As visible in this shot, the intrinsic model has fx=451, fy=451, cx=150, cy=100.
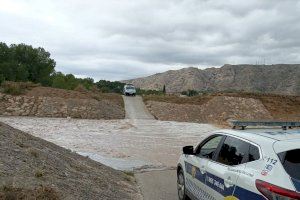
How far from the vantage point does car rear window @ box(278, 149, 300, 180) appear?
4.97m

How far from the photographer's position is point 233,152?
247 inches

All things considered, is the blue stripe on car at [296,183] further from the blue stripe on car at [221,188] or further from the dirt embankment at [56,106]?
the dirt embankment at [56,106]

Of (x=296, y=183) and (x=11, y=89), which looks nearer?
(x=296, y=183)

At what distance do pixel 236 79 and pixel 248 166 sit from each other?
141 metres

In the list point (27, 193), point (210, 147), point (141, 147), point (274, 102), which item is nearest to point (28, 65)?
point (274, 102)

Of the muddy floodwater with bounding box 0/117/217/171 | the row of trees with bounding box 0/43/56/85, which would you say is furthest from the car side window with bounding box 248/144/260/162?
the row of trees with bounding box 0/43/56/85

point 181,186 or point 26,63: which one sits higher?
point 26,63

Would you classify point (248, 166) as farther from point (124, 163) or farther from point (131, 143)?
point (131, 143)

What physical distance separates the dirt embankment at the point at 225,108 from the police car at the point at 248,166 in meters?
35.9

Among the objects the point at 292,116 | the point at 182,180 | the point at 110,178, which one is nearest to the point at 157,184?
the point at 110,178

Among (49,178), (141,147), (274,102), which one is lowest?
(141,147)

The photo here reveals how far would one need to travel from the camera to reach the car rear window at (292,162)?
16.3 ft

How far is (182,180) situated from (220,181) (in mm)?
2802

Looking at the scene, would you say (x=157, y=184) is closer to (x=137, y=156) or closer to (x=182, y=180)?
(x=182, y=180)
